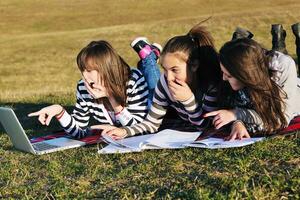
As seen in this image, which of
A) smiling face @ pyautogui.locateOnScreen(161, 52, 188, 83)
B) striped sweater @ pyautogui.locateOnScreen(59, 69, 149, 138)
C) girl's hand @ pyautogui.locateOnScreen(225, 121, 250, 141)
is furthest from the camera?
striped sweater @ pyautogui.locateOnScreen(59, 69, 149, 138)

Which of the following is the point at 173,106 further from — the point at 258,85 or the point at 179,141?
the point at 258,85

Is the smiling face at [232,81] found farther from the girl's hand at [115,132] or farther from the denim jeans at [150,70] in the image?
the denim jeans at [150,70]

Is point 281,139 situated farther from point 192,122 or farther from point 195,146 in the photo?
point 192,122

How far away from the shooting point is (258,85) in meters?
4.55

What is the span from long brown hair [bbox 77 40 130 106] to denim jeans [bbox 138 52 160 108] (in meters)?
0.44

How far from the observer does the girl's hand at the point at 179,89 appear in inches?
192

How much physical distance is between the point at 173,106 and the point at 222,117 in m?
0.85

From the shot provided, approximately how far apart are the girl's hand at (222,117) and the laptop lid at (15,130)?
60.0 inches

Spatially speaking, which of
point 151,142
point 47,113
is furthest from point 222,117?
point 47,113

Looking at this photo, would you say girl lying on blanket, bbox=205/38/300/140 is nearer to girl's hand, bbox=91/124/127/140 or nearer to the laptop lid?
girl's hand, bbox=91/124/127/140

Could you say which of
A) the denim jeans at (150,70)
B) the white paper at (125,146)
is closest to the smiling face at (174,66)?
the white paper at (125,146)

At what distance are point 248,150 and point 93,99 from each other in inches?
85.2

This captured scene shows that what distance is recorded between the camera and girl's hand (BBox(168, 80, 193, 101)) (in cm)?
487

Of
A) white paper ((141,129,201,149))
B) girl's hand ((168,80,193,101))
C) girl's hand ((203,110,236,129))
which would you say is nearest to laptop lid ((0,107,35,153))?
white paper ((141,129,201,149))
